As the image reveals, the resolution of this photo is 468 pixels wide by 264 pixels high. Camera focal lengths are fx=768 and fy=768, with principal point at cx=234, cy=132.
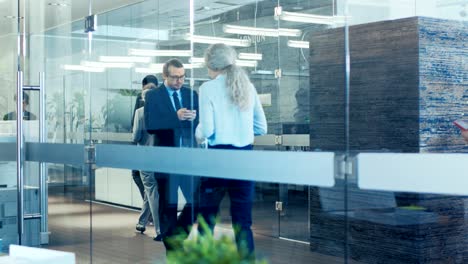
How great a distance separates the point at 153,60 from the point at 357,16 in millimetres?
1634

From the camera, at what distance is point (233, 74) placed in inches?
164

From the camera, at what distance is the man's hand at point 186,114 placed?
14.6 feet

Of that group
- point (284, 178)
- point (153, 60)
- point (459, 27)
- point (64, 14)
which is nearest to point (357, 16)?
point (459, 27)

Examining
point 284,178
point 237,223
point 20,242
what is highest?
point 284,178

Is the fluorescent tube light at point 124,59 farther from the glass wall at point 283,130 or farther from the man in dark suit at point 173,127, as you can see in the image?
the man in dark suit at point 173,127

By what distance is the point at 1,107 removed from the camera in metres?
6.27

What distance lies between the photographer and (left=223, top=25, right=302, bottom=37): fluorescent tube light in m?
3.86

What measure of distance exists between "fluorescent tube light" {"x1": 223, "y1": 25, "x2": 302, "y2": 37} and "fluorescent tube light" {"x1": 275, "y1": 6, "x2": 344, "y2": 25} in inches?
2.4

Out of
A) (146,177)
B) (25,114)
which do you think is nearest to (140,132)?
(146,177)

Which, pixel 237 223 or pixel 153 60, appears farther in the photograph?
pixel 153 60

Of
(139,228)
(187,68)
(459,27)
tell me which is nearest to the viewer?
(459,27)

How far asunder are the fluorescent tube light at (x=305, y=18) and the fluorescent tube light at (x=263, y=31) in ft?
0.20

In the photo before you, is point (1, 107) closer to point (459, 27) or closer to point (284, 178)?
point (284, 178)

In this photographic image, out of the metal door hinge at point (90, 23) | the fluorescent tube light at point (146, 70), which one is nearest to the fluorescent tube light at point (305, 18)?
the fluorescent tube light at point (146, 70)
